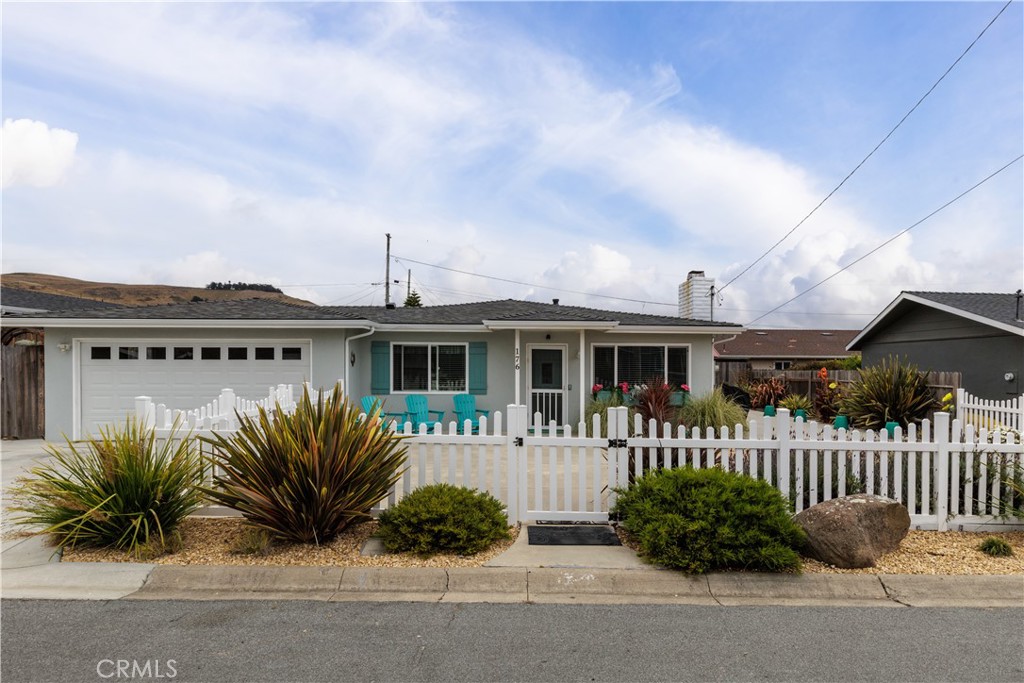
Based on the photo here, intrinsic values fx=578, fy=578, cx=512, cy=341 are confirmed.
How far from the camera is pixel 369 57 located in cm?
973

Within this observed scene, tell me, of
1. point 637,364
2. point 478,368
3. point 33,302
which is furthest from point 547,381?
point 33,302

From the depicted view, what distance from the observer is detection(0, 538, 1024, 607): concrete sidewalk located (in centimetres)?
428

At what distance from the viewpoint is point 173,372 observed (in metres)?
11.9

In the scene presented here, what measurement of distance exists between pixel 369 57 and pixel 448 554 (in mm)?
8382

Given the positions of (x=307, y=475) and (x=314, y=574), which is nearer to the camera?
(x=314, y=574)

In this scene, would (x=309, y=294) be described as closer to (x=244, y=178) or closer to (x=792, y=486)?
(x=244, y=178)

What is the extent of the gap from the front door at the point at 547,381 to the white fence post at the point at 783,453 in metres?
8.66

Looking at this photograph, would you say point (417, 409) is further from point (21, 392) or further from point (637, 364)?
point (21, 392)

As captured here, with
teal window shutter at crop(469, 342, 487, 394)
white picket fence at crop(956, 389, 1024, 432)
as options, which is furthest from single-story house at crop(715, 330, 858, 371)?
white picket fence at crop(956, 389, 1024, 432)

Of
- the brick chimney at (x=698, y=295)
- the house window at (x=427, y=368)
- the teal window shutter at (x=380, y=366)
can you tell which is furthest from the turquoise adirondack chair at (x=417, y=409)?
the brick chimney at (x=698, y=295)

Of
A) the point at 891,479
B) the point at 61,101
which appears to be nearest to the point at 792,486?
the point at 891,479

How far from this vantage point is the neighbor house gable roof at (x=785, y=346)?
1394 inches

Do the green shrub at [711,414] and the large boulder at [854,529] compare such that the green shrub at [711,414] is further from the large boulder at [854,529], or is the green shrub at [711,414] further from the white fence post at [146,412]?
the white fence post at [146,412]

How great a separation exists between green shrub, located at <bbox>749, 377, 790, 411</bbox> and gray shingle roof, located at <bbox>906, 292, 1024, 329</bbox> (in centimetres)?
497
